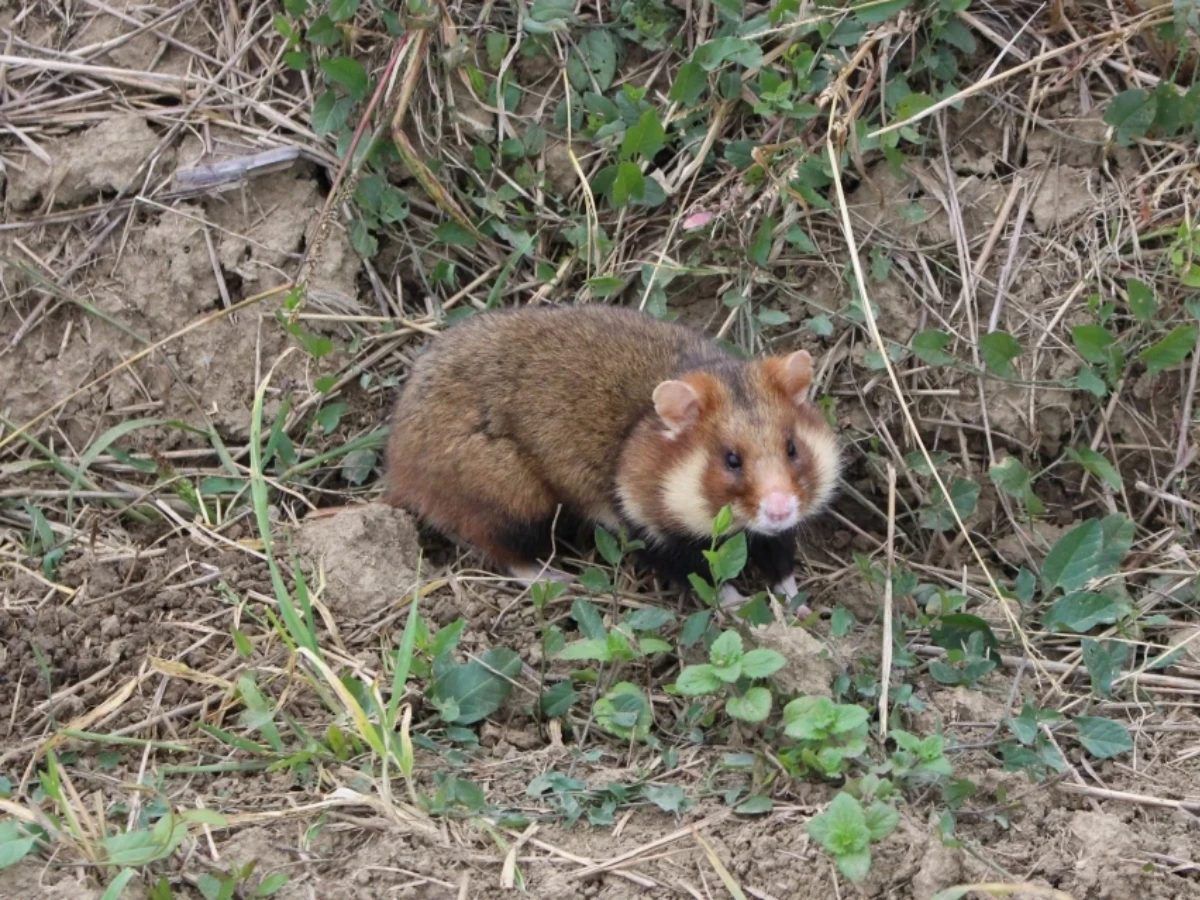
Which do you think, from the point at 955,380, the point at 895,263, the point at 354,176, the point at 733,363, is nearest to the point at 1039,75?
the point at 895,263

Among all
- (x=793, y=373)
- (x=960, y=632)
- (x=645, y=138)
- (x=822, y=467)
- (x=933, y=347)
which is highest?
(x=645, y=138)

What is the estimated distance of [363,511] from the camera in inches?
217

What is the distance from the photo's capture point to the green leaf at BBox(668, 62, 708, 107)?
5.86m

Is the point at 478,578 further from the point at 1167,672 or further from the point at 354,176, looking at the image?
the point at 1167,672

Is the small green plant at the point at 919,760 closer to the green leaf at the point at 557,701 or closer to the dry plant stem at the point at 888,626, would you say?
the dry plant stem at the point at 888,626

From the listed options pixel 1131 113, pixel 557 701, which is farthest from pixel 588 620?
pixel 1131 113

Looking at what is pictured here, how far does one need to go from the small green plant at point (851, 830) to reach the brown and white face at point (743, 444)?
1390mm

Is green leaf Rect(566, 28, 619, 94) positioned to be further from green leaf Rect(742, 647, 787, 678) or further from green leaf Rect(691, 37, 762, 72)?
green leaf Rect(742, 647, 787, 678)

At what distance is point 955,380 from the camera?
5.69 metres

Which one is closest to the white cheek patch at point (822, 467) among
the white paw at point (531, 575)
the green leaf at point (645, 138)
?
the white paw at point (531, 575)

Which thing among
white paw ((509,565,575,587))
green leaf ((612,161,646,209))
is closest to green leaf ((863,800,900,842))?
white paw ((509,565,575,587))

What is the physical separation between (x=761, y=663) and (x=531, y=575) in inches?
64.7

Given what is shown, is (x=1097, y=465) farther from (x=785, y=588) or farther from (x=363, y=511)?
(x=363, y=511)

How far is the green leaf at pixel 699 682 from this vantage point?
410cm
